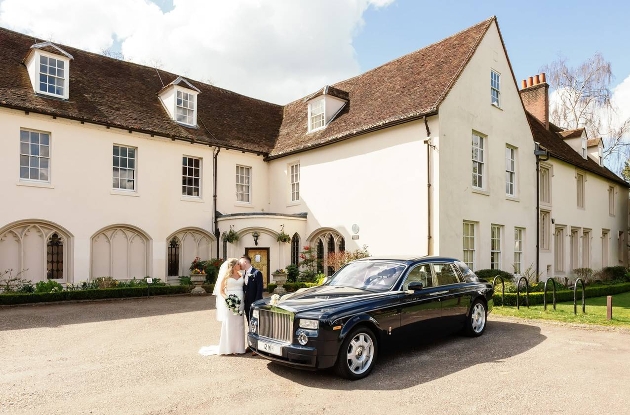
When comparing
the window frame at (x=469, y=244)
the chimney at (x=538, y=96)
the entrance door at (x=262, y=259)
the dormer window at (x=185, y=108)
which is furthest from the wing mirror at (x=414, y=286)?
the chimney at (x=538, y=96)

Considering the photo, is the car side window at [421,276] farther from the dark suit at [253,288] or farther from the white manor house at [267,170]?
the white manor house at [267,170]

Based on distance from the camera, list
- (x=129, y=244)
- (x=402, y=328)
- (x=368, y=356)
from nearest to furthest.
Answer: (x=368, y=356), (x=402, y=328), (x=129, y=244)

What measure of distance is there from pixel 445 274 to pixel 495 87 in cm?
1339

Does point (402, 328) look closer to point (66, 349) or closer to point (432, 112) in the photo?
point (66, 349)

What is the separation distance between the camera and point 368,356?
22.8 ft

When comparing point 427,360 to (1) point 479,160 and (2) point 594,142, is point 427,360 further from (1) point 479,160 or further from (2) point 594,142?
(2) point 594,142

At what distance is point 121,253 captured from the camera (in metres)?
18.4

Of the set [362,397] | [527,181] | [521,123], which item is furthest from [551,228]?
[362,397]

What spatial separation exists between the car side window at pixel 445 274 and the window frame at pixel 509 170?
485 inches

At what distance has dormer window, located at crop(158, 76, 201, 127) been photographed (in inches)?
814

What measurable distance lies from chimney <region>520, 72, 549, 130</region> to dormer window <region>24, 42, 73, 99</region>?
2447cm

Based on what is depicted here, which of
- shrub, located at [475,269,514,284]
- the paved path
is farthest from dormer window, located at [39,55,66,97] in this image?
shrub, located at [475,269,514,284]

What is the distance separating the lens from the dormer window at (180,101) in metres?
20.7

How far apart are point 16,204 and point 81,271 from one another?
3.15 meters
